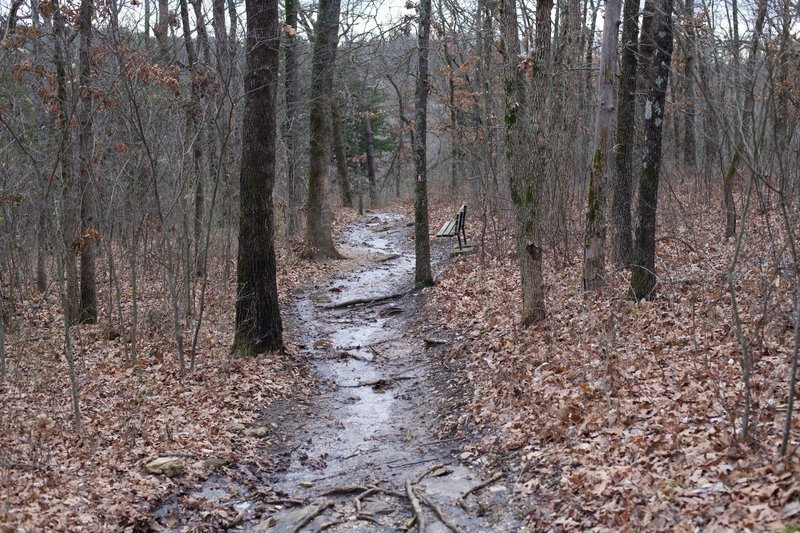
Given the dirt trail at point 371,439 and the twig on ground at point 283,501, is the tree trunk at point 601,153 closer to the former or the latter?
the dirt trail at point 371,439

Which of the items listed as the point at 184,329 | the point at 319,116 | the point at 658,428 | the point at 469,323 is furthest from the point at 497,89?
the point at 658,428

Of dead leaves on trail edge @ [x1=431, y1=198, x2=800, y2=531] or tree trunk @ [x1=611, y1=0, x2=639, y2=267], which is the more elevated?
tree trunk @ [x1=611, y1=0, x2=639, y2=267]

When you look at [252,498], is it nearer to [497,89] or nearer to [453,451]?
[453,451]

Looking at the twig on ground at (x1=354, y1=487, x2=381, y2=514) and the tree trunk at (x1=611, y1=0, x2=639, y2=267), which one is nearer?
the twig on ground at (x1=354, y1=487, x2=381, y2=514)

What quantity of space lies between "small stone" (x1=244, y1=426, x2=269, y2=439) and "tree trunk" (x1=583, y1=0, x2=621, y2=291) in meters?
4.87

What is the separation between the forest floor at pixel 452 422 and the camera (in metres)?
4.85

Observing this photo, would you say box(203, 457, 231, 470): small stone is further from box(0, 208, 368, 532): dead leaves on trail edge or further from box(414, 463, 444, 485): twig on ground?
box(414, 463, 444, 485): twig on ground

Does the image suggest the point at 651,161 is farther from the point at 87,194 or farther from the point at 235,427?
the point at 87,194

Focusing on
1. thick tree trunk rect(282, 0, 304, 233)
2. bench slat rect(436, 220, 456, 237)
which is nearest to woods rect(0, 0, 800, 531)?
thick tree trunk rect(282, 0, 304, 233)

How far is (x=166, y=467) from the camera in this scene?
6.26 metres

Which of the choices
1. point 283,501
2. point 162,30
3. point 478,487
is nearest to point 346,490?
point 283,501

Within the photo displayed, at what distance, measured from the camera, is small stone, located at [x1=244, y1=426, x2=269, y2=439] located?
24.4ft

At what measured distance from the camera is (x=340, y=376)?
9961 mm

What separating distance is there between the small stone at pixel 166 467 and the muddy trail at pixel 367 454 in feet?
1.07
